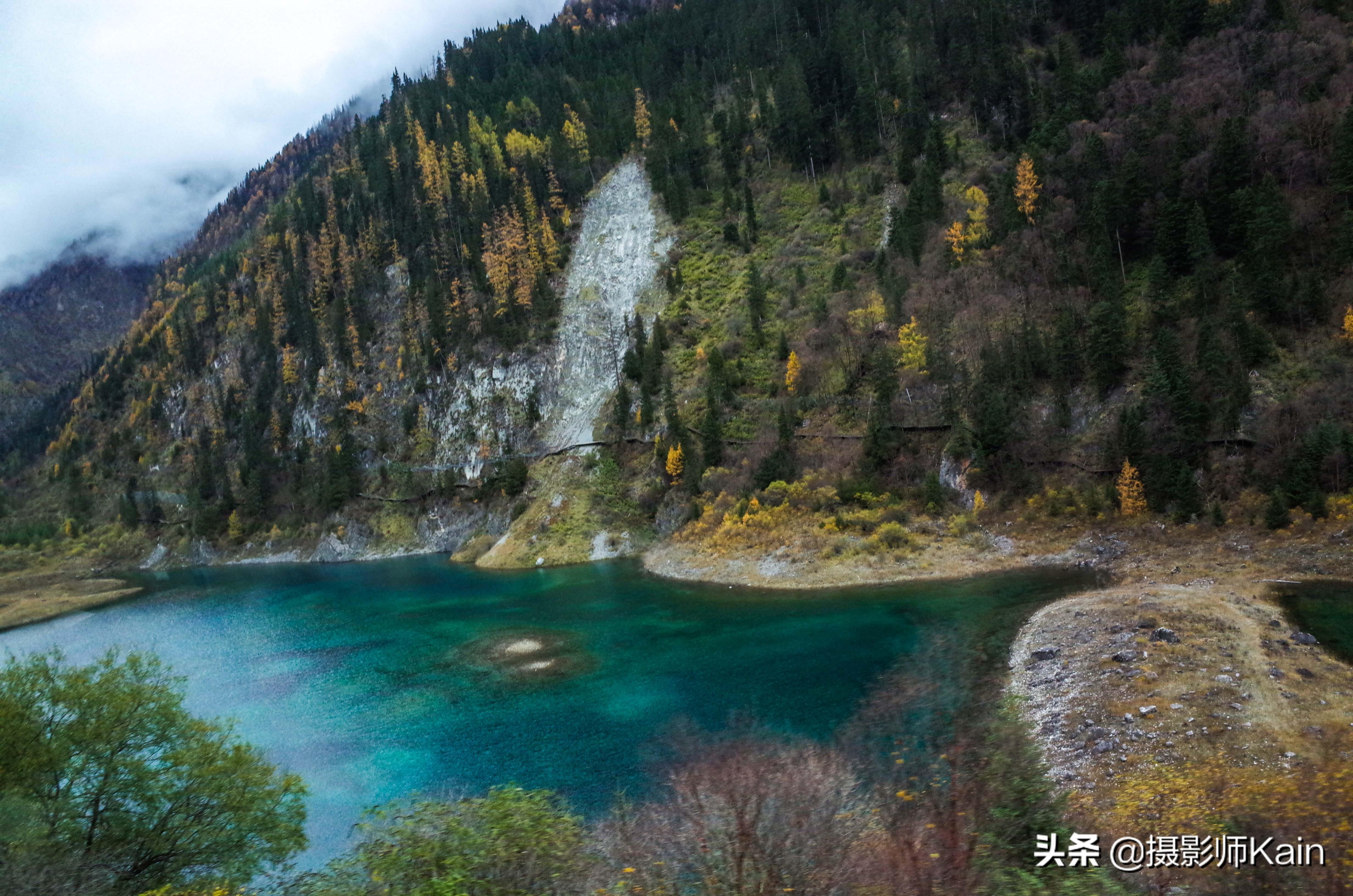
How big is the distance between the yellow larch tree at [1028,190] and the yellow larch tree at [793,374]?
88.8 ft

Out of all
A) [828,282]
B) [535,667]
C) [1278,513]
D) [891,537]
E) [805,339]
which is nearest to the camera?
[535,667]

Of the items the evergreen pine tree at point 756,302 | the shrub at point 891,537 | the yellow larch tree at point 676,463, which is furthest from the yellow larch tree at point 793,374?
the shrub at point 891,537

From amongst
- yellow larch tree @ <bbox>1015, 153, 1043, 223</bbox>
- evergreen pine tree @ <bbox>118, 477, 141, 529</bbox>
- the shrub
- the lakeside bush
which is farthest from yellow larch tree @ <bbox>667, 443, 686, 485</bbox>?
evergreen pine tree @ <bbox>118, 477, 141, 529</bbox>

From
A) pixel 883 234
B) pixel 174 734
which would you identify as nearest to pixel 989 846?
Answer: pixel 174 734

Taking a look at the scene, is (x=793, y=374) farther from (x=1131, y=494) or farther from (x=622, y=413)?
(x=1131, y=494)

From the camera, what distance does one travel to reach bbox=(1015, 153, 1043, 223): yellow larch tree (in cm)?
7050

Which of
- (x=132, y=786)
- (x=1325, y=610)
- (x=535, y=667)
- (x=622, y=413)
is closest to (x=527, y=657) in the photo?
(x=535, y=667)

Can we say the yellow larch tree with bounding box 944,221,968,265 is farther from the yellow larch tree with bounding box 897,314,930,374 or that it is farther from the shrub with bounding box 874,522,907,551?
the shrub with bounding box 874,522,907,551

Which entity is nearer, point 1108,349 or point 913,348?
point 1108,349

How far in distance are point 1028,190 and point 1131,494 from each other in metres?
37.6

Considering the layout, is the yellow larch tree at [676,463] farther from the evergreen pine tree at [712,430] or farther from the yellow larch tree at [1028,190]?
the yellow larch tree at [1028,190]

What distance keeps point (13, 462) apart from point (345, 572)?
143 m

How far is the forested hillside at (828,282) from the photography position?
2032 inches

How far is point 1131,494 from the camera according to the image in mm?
47938
